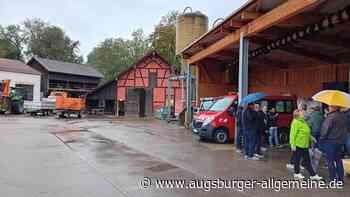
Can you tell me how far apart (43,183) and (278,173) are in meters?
5.11

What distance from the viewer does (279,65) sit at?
20.7 m

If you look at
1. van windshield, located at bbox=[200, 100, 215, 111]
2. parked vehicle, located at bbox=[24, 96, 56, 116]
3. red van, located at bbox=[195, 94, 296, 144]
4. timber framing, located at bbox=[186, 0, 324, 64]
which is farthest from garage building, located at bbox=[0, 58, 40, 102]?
timber framing, located at bbox=[186, 0, 324, 64]

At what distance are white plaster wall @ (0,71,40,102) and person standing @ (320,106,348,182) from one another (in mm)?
45600

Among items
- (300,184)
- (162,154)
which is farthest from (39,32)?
(300,184)

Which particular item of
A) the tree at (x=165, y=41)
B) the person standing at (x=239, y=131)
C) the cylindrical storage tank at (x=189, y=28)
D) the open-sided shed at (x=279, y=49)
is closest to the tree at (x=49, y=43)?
the tree at (x=165, y=41)

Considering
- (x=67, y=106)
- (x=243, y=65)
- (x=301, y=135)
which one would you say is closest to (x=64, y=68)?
(x=67, y=106)

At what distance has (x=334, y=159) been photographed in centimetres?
788

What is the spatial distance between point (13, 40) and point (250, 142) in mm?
76026

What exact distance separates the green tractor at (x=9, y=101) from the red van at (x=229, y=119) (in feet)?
96.0

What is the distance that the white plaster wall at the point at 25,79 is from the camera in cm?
4788

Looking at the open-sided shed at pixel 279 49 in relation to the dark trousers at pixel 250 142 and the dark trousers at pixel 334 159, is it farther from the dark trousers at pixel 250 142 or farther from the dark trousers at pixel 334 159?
the dark trousers at pixel 334 159

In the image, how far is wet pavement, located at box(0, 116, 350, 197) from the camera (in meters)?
7.15

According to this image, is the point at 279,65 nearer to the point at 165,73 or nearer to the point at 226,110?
the point at 226,110

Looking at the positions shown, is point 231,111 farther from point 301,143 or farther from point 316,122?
point 301,143
